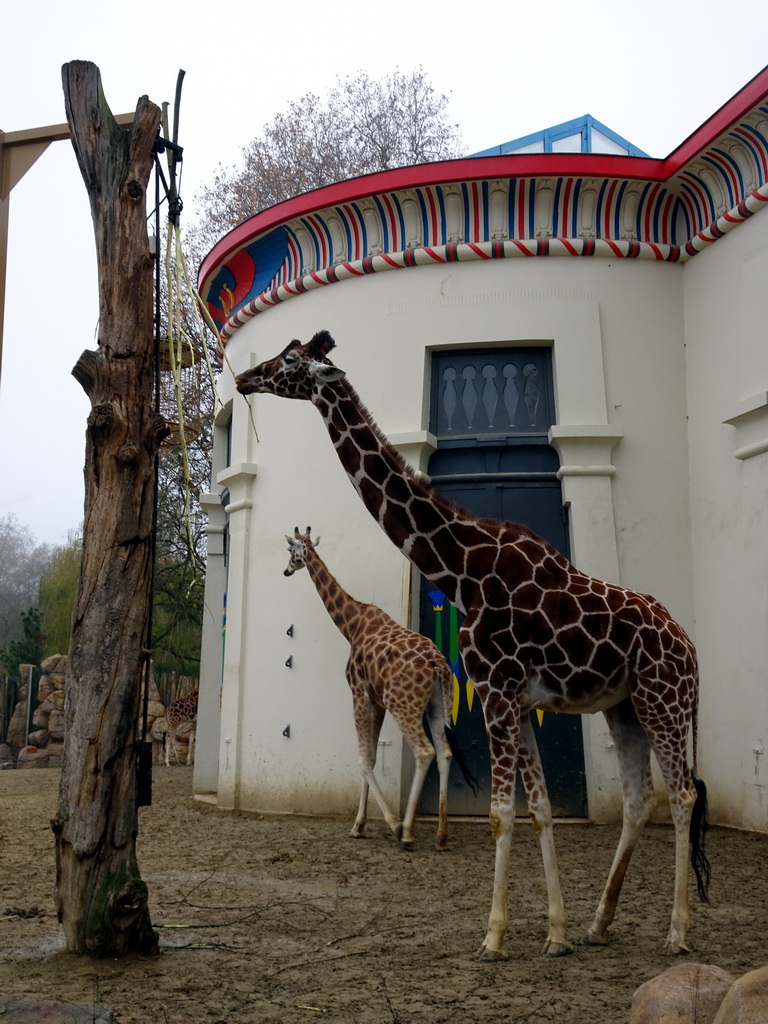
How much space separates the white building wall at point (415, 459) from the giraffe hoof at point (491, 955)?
3.93 metres

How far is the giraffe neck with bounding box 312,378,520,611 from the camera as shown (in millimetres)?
5301

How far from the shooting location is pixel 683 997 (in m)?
3.12

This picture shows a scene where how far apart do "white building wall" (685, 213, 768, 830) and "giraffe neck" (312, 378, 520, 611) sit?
3.49 metres

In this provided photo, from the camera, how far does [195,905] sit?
5.61 m

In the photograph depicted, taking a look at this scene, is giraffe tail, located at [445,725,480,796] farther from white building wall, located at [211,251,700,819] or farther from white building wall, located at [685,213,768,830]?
white building wall, located at [685,213,768,830]

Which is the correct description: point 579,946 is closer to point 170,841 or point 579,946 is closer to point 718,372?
point 170,841

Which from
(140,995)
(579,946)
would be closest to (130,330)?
(140,995)

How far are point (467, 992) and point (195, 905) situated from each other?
2.04 m

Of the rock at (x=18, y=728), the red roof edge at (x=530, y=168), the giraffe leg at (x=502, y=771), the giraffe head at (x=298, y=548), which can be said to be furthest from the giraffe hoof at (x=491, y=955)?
the rock at (x=18, y=728)

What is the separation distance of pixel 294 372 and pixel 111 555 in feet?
5.74

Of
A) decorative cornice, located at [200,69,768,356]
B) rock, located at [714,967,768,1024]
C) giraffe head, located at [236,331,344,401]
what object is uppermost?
decorative cornice, located at [200,69,768,356]

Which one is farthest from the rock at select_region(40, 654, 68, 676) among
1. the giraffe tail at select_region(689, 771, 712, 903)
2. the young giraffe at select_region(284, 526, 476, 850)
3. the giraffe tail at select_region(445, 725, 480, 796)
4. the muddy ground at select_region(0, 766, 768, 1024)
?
the giraffe tail at select_region(689, 771, 712, 903)

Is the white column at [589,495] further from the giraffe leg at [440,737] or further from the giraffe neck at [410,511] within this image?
the giraffe neck at [410,511]

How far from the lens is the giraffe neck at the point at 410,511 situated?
5.30 m
